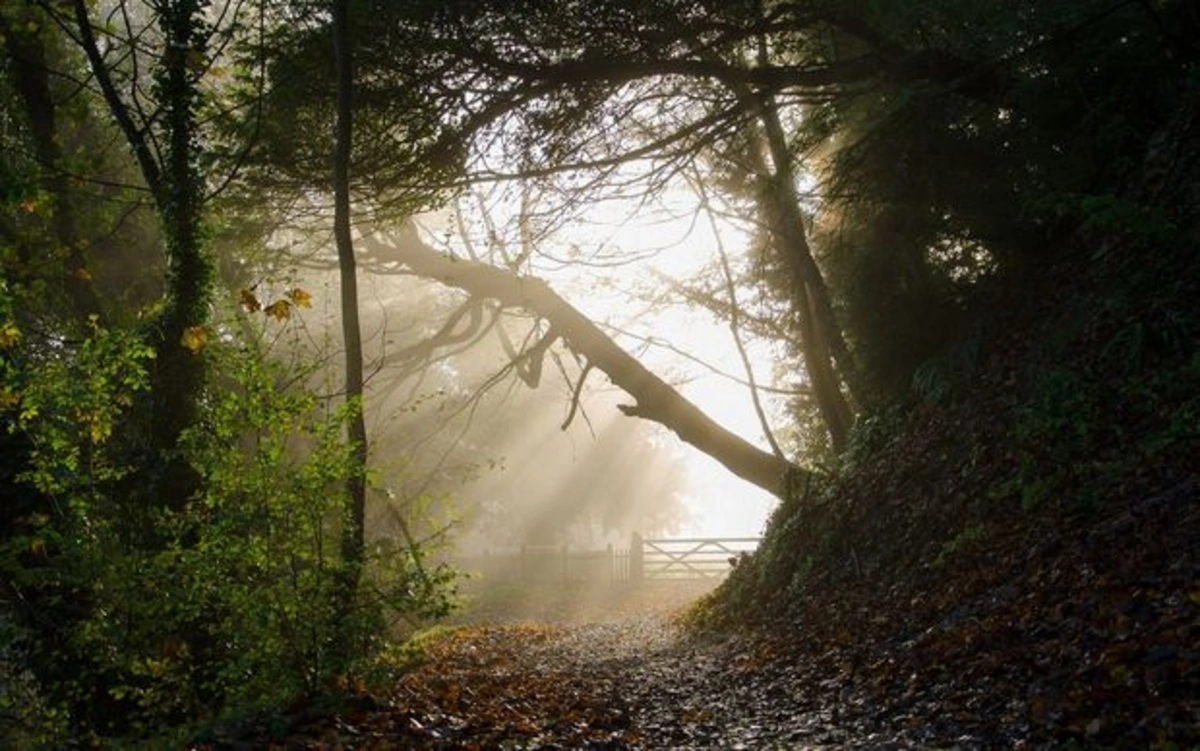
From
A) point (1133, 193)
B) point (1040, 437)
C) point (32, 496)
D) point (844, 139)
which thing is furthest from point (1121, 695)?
point (844, 139)

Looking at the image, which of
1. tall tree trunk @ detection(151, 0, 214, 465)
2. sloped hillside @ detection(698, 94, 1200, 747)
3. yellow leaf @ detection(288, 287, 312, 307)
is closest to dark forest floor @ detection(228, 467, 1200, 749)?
sloped hillside @ detection(698, 94, 1200, 747)

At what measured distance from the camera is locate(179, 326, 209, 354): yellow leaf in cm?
770

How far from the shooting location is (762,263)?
13.2 metres

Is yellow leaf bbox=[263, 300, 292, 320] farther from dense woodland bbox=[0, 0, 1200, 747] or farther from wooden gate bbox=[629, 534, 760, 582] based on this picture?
wooden gate bbox=[629, 534, 760, 582]

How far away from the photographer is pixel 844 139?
1120 centimetres

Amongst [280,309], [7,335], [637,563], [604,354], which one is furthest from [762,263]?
[637,563]

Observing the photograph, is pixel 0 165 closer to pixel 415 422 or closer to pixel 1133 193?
pixel 1133 193

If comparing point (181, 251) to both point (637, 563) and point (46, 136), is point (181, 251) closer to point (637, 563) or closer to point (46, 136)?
point (46, 136)

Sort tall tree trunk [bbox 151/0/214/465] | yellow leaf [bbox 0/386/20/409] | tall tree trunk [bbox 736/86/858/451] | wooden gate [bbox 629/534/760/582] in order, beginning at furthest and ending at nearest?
wooden gate [bbox 629/534/760/582]
tall tree trunk [bbox 736/86/858/451]
tall tree trunk [bbox 151/0/214/465]
yellow leaf [bbox 0/386/20/409]

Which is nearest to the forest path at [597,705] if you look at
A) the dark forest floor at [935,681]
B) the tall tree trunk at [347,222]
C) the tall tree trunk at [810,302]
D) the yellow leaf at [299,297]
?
the dark forest floor at [935,681]

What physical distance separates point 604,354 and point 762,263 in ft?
→ 11.9

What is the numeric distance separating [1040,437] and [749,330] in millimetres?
8750

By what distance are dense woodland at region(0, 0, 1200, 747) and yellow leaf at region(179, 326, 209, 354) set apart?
4cm

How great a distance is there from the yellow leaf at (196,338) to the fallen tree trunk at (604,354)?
6915 millimetres
